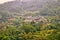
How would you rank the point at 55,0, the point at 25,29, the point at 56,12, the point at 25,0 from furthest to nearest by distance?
the point at 25,0
the point at 55,0
the point at 56,12
the point at 25,29

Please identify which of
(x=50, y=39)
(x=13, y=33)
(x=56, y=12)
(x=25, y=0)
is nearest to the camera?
(x=50, y=39)

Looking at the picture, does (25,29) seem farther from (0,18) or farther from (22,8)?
(22,8)

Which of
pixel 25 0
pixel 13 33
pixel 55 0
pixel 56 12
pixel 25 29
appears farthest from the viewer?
pixel 25 0

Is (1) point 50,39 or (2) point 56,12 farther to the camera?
(2) point 56,12

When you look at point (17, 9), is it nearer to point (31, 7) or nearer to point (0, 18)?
point (31, 7)

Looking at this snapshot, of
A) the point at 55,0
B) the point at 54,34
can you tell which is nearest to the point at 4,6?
the point at 55,0

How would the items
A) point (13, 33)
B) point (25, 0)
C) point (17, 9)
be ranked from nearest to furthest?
1. point (13, 33)
2. point (17, 9)
3. point (25, 0)

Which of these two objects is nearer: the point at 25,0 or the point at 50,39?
the point at 50,39

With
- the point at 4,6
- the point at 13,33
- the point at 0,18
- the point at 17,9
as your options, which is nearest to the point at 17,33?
the point at 13,33

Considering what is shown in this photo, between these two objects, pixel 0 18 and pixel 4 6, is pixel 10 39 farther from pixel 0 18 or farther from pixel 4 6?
pixel 4 6
